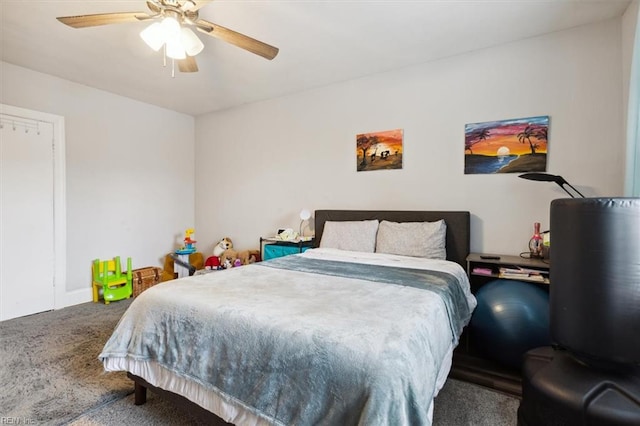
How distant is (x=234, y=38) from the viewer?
2.15 m

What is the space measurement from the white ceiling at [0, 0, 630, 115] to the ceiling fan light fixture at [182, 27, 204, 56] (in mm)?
340

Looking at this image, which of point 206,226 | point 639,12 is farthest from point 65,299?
point 639,12

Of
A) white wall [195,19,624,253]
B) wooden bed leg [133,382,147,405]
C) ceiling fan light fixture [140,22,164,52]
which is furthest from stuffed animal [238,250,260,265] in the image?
ceiling fan light fixture [140,22,164,52]

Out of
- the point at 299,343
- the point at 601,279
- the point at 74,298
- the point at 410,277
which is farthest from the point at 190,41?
the point at 74,298

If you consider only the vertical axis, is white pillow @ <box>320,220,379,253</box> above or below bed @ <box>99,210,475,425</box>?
above

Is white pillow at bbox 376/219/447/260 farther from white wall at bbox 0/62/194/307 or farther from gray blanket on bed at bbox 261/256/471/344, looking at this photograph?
white wall at bbox 0/62/194/307

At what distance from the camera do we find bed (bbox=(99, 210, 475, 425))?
110 cm

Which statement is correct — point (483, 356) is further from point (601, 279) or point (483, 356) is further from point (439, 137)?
point (439, 137)

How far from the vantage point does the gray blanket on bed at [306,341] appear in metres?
1.08

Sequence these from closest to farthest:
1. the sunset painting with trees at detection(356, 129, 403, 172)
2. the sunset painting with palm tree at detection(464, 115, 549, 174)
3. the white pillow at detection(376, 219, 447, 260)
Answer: the sunset painting with palm tree at detection(464, 115, 549, 174), the white pillow at detection(376, 219, 447, 260), the sunset painting with trees at detection(356, 129, 403, 172)

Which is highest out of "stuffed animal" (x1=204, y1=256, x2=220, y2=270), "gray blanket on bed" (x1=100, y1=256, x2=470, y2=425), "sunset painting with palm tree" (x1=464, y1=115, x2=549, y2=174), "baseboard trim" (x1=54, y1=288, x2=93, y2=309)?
"sunset painting with palm tree" (x1=464, y1=115, x2=549, y2=174)

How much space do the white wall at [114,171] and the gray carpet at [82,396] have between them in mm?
1380

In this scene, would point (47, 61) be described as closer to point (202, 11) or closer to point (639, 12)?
point (202, 11)

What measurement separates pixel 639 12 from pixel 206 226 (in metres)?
5.15
